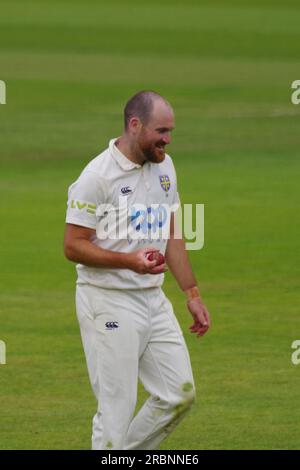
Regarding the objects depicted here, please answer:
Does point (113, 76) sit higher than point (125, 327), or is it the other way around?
point (113, 76)

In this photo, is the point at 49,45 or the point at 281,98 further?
the point at 49,45

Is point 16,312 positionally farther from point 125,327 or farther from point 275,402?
point 125,327

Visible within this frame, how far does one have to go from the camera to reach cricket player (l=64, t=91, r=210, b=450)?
8570 millimetres

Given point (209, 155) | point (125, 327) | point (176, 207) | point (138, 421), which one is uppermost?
point (209, 155)

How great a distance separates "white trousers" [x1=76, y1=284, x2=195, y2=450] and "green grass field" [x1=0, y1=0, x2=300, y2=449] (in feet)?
4.03

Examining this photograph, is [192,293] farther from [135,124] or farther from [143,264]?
[135,124]

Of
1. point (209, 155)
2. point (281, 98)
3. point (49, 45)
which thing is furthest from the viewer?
point (49, 45)

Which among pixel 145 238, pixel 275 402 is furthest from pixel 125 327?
pixel 275 402

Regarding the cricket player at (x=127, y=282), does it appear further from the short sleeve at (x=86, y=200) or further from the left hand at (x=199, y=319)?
the left hand at (x=199, y=319)

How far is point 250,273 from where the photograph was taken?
16.7 m

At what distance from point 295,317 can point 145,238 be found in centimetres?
588

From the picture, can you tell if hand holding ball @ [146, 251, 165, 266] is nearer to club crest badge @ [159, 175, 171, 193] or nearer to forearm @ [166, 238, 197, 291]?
club crest badge @ [159, 175, 171, 193]

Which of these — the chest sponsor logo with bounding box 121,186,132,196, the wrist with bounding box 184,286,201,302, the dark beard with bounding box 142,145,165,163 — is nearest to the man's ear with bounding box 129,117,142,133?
the dark beard with bounding box 142,145,165,163

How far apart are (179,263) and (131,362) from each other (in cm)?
77
